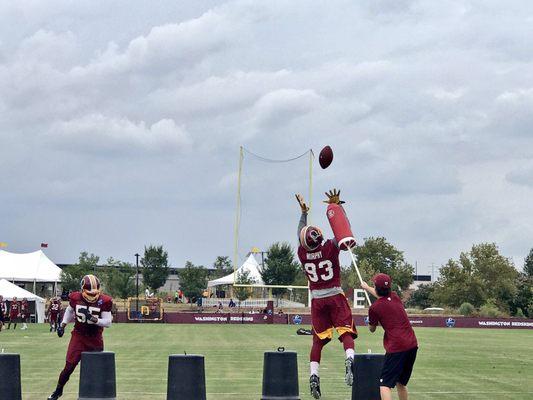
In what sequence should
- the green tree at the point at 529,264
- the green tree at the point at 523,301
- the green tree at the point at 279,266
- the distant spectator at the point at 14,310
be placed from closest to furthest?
1. the distant spectator at the point at 14,310
2. the green tree at the point at 279,266
3. the green tree at the point at 523,301
4. the green tree at the point at 529,264

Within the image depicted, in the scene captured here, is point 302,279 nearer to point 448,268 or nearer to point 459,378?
point 448,268

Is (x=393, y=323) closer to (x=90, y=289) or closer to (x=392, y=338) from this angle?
(x=392, y=338)

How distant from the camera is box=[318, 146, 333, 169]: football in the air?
1520cm

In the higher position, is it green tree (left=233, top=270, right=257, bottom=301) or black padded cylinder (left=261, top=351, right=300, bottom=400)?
green tree (left=233, top=270, right=257, bottom=301)

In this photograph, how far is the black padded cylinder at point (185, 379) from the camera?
1360 centimetres

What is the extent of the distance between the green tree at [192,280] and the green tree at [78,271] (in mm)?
11779

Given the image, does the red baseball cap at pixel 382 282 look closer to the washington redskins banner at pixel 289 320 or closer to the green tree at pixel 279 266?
the washington redskins banner at pixel 289 320

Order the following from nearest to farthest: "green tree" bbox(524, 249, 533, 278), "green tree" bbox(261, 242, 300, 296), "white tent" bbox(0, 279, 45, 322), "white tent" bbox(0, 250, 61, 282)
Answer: "white tent" bbox(0, 279, 45, 322), "white tent" bbox(0, 250, 61, 282), "green tree" bbox(261, 242, 300, 296), "green tree" bbox(524, 249, 533, 278)

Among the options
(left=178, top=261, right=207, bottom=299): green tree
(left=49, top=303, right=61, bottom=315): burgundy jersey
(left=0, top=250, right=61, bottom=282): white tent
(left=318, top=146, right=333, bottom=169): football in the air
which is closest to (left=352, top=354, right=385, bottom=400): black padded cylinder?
(left=318, top=146, right=333, bottom=169): football in the air

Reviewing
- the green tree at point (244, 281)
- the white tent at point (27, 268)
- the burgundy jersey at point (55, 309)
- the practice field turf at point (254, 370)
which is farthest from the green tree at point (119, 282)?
the practice field turf at point (254, 370)

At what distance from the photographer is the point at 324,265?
49.5 ft

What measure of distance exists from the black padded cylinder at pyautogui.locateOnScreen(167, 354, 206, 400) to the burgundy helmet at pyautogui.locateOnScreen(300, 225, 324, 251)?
2580mm

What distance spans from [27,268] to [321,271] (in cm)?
5825

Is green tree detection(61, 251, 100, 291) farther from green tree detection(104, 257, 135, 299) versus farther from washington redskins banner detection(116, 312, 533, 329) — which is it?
washington redskins banner detection(116, 312, 533, 329)
